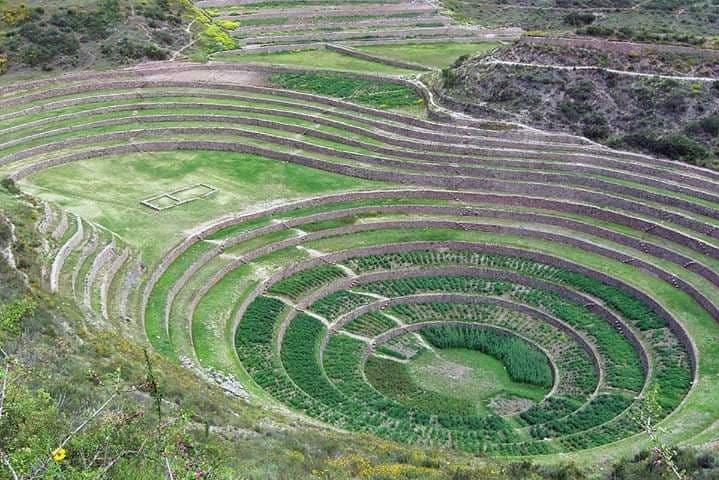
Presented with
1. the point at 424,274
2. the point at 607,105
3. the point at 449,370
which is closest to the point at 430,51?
the point at 607,105

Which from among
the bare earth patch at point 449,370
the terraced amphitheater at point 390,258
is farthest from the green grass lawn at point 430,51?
the bare earth patch at point 449,370

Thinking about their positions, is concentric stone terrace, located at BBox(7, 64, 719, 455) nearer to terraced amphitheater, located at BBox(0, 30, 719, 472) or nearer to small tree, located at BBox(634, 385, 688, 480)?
terraced amphitheater, located at BBox(0, 30, 719, 472)

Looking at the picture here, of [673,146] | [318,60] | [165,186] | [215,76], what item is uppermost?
[318,60]

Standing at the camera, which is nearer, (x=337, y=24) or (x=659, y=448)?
(x=659, y=448)

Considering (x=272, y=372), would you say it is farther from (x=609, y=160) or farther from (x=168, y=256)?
(x=609, y=160)

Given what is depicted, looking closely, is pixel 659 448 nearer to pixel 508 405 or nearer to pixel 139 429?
pixel 139 429
